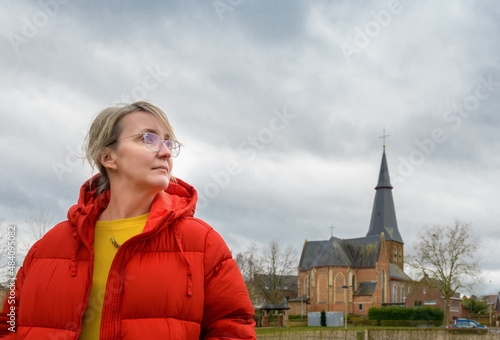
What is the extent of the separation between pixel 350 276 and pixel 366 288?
2610 millimetres

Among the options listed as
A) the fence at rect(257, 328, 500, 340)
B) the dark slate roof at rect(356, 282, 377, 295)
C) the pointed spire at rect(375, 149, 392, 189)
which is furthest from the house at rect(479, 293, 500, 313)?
the fence at rect(257, 328, 500, 340)

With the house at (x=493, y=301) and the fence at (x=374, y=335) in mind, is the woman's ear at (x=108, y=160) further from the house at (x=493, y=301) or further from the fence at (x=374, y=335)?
the house at (x=493, y=301)

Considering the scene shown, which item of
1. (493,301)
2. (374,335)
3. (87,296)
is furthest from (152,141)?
(493,301)

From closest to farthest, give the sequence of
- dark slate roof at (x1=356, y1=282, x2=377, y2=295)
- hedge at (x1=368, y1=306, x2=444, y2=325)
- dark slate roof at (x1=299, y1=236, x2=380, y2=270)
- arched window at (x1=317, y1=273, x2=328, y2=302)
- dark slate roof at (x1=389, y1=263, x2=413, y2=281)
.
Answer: hedge at (x1=368, y1=306, x2=444, y2=325) → arched window at (x1=317, y1=273, x2=328, y2=302) → dark slate roof at (x1=356, y1=282, x2=377, y2=295) → dark slate roof at (x1=299, y1=236, x2=380, y2=270) → dark slate roof at (x1=389, y1=263, x2=413, y2=281)

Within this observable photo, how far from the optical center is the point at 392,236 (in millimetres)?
75625

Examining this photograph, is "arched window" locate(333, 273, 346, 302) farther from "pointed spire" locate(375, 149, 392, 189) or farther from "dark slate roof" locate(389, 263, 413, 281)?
"pointed spire" locate(375, 149, 392, 189)

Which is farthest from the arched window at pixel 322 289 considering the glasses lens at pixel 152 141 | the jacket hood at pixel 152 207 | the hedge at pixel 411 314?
the glasses lens at pixel 152 141

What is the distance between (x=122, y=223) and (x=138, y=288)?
0.34 meters

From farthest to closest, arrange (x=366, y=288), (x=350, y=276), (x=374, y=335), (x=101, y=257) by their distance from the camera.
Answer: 1. (x=350, y=276)
2. (x=366, y=288)
3. (x=374, y=335)
4. (x=101, y=257)

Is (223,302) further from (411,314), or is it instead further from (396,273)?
(396,273)

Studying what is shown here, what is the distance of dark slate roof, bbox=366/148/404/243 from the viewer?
76000 millimetres

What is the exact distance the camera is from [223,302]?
5.95ft

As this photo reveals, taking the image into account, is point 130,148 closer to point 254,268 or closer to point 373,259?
point 254,268

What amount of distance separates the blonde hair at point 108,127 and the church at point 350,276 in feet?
199
